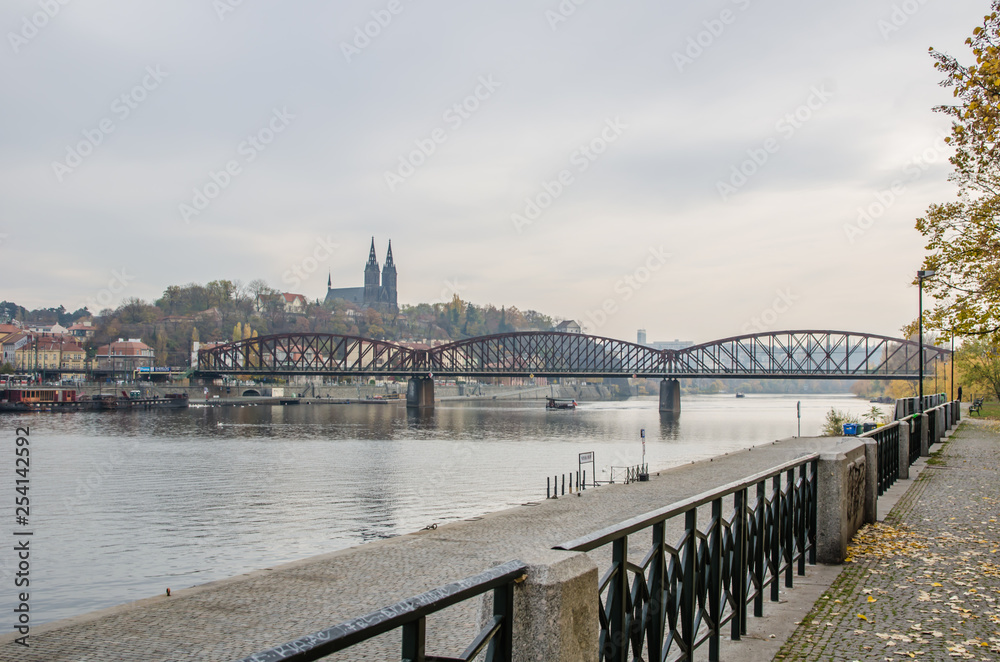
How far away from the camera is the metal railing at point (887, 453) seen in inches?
642

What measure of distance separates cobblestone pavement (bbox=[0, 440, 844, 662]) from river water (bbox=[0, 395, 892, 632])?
3967mm

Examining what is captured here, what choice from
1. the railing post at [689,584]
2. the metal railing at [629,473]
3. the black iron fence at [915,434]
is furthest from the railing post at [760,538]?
the metal railing at [629,473]

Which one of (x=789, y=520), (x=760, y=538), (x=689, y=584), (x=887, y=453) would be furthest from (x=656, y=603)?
(x=887, y=453)

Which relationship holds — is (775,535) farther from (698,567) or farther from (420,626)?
(420,626)

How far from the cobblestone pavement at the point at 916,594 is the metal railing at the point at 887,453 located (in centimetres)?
114

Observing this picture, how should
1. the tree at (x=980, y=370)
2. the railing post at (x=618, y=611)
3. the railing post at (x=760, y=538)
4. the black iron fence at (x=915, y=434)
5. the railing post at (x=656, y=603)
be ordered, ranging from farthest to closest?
the tree at (x=980, y=370) < the black iron fence at (x=915, y=434) < the railing post at (x=760, y=538) < the railing post at (x=656, y=603) < the railing post at (x=618, y=611)

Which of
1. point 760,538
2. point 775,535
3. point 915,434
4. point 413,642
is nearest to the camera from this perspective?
point 413,642

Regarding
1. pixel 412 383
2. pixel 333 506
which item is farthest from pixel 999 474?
pixel 412 383

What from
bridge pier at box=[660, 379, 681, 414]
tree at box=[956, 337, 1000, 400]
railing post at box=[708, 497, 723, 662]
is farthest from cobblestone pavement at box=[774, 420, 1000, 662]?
bridge pier at box=[660, 379, 681, 414]

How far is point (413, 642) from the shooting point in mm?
2873

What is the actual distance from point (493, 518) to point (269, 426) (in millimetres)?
66466

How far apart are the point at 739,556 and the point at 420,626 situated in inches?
191

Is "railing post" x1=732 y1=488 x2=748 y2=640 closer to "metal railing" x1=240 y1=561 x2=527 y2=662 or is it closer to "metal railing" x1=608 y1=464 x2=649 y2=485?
"metal railing" x1=240 y1=561 x2=527 y2=662

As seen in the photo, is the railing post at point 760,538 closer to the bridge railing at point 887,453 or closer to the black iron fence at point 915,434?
the bridge railing at point 887,453
